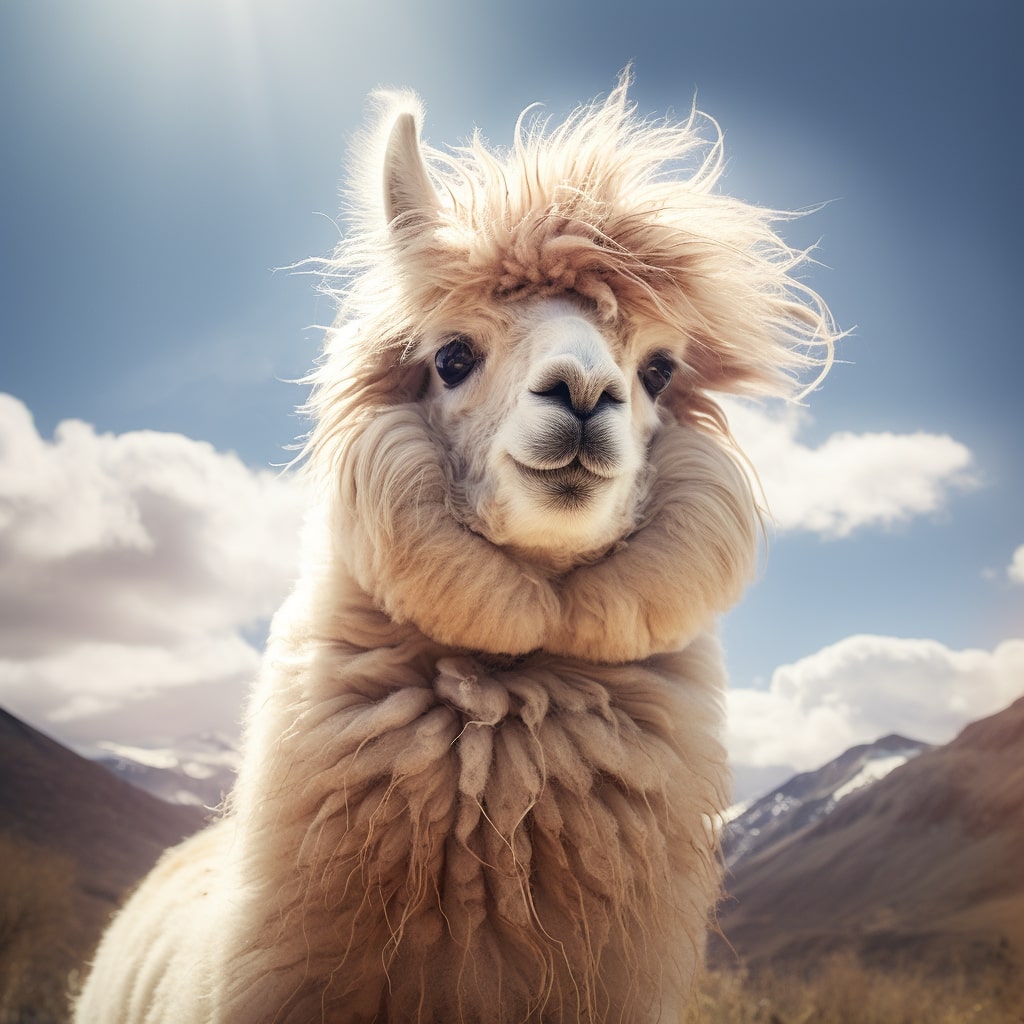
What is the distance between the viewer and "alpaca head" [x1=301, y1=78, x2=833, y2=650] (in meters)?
2.36

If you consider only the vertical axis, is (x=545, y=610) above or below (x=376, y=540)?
below

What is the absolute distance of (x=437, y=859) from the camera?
219 centimetres

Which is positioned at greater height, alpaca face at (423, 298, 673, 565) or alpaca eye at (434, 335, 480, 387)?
alpaca eye at (434, 335, 480, 387)

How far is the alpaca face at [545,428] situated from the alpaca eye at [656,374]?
6cm

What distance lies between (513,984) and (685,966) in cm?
49

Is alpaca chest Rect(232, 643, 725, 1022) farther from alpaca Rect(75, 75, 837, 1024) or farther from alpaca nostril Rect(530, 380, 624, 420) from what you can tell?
alpaca nostril Rect(530, 380, 624, 420)

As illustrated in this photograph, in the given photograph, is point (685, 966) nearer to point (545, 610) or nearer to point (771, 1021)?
point (545, 610)

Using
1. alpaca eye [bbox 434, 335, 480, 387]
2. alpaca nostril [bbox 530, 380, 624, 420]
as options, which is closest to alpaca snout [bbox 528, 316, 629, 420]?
alpaca nostril [bbox 530, 380, 624, 420]

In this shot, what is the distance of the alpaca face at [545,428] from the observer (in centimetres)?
227

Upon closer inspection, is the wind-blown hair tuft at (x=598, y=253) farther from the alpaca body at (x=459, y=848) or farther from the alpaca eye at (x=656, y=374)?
the alpaca body at (x=459, y=848)

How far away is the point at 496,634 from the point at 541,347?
76cm

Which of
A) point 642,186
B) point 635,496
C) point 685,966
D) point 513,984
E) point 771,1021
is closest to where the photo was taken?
point 513,984

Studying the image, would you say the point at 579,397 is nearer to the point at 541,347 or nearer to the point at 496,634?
the point at 541,347

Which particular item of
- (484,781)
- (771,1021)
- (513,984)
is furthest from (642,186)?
(771,1021)
